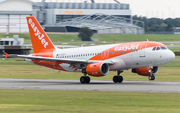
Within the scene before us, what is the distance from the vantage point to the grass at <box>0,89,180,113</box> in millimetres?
19625

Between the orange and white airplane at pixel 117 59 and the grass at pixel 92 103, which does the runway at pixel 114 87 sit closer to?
the orange and white airplane at pixel 117 59

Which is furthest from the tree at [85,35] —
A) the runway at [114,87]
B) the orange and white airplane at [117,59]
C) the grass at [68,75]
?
the runway at [114,87]

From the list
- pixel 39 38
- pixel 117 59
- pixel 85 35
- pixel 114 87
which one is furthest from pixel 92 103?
pixel 85 35

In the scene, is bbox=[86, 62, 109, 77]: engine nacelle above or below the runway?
above

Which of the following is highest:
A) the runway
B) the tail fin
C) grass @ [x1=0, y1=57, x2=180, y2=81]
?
the tail fin

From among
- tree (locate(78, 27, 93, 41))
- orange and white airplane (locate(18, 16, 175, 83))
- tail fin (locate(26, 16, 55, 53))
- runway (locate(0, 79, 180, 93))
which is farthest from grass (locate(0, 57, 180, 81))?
tree (locate(78, 27, 93, 41))

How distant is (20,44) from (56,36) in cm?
8004

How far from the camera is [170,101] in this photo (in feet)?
77.0

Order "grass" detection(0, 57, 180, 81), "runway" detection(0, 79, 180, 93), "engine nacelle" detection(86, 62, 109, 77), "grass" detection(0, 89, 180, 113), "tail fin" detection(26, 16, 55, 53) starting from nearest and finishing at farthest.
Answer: "grass" detection(0, 89, 180, 113), "runway" detection(0, 79, 180, 93), "engine nacelle" detection(86, 62, 109, 77), "tail fin" detection(26, 16, 55, 53), "grass" detection(0, 57, 180, 81)

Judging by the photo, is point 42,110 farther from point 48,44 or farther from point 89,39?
point 89,39

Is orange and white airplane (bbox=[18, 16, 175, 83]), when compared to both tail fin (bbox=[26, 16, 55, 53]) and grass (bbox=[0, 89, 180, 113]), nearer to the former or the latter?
tail fin (bbox=[26, 16, 55, 53])

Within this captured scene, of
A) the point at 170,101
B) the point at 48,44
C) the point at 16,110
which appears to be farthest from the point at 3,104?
the point at 48,44

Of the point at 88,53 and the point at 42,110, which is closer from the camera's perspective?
the point at 42,110

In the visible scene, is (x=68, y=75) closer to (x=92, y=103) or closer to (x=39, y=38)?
(x=39, y=38)
